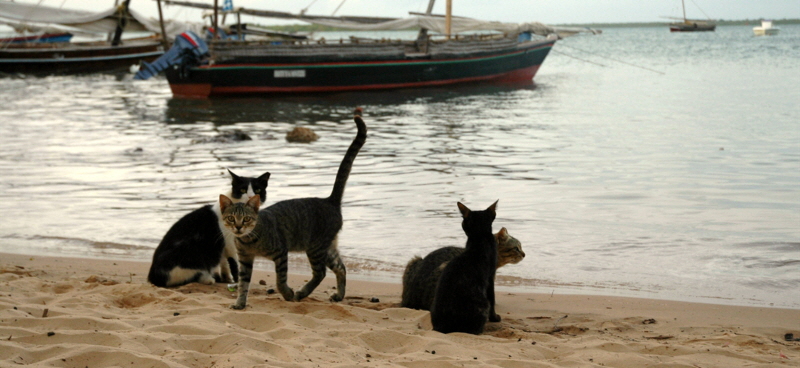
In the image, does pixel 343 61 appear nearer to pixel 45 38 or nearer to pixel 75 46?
pixel 75 46

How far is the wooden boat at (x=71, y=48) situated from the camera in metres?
33.8

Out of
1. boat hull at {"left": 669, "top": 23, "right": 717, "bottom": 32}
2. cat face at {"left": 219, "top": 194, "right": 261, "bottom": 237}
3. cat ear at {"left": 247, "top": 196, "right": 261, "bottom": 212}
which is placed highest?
boat hull at {"left": 669, "top": 23, "right": 717, "bottom": 32}

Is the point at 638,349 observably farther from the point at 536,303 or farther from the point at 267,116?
the point at 267,116

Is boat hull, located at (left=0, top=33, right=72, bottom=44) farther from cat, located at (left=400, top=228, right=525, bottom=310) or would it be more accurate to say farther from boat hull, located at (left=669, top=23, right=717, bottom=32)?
boat hull, located at (left=669, top=23, right=717, bottom=32)

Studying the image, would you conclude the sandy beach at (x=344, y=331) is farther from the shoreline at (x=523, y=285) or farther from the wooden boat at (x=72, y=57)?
the wooden boat at (x=72, y=57)

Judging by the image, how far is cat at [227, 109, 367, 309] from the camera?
448 centimetres

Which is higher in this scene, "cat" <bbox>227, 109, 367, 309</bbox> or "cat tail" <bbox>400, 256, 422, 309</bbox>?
"cat" <bbox>227, 109, 367, 309</bbox>

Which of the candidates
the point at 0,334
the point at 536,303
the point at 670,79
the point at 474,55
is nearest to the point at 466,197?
the point at 536,303

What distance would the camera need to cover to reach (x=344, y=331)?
3943mm

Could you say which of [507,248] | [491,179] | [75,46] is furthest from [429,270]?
[75,46]

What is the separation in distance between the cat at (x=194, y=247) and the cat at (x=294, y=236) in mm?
405

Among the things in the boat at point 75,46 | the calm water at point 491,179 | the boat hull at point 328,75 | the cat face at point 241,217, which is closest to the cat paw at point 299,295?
the cat face at point 241,217

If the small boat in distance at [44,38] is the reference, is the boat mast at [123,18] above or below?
above

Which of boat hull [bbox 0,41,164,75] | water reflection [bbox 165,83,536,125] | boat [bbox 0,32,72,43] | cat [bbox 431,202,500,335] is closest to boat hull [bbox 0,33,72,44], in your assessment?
boat [bbox 0,32,72,43]
